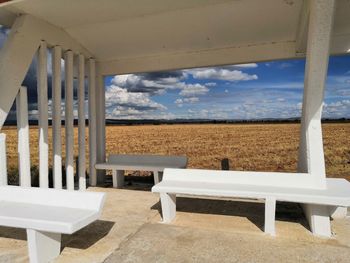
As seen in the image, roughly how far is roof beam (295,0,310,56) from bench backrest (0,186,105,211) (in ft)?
12.1

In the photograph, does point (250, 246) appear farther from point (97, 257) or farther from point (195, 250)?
point (97, 257)

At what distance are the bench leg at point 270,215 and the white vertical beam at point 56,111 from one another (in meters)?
3.64

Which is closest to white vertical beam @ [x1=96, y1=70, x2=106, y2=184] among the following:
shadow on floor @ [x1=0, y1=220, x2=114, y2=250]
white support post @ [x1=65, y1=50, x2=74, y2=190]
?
white support post @ [x1=65, y1=50, x2=74, y2=190]

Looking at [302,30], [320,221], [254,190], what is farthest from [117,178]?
[302,30]

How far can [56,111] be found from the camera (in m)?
5.40

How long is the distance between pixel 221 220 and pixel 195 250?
1.13 meters

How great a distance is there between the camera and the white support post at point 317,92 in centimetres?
361

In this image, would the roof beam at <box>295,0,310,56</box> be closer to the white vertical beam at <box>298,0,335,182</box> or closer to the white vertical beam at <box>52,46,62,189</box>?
the white vertical beam at <box>298,0,335,182</box>

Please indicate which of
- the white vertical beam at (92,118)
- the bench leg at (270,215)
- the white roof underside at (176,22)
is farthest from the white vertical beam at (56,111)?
the bench leg at (270,215)

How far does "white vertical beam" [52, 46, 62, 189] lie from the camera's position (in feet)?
17.6

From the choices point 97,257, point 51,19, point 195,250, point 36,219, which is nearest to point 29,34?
point 51,19

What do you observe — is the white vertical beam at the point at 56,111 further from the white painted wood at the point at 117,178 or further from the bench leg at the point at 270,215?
the bench leg at the point at 270,215

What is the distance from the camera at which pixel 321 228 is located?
3.60 meters

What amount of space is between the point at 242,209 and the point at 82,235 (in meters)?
2.41
